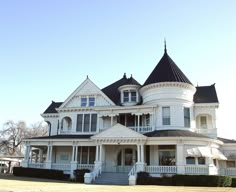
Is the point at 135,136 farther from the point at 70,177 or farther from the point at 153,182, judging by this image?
the point at 70,177

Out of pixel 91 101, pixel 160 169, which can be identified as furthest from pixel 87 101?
pixel 160 169

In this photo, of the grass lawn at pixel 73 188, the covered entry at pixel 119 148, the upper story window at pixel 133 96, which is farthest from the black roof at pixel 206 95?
the grass lawn at pixel 73 188

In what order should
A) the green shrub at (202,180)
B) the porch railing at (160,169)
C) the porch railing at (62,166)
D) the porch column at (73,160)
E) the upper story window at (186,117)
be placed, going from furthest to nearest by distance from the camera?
1. the porch railing at (62,166)
2. the porch column at (73,160)
3. the upper story window at (186,117)
4. the porch railing at (160,169)
5. the green shrub at (202,180)

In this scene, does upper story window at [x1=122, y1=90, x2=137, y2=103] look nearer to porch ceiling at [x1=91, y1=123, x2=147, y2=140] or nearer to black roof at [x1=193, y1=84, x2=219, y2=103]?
porch ceiling at [x1=91, y1=123, x2=147, y2=140]

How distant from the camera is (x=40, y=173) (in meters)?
30.2

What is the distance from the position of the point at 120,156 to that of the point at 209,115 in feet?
36.1

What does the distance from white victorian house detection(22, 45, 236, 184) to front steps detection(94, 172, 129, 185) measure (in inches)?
11.5

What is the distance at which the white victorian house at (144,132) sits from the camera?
2678cm

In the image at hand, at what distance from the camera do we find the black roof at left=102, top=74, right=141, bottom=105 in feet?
116

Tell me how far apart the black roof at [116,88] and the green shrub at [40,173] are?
35.1ft

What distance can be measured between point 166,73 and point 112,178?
1278 cm

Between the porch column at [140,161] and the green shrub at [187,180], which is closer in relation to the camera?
the green shrub at [187,180]

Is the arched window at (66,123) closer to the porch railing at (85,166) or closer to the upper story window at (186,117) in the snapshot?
the porch railing at (85,166)

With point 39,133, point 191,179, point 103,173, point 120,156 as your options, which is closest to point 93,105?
point 120,156
